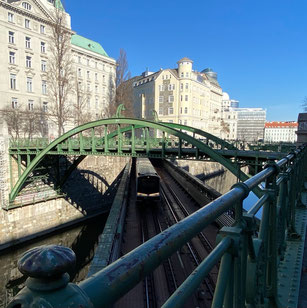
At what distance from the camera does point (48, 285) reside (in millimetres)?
691

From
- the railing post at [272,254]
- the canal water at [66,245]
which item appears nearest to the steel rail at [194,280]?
the railing post at [272,254]

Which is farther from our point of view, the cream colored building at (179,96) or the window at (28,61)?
the cream colored building at (179,96)

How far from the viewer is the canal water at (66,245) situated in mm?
15403

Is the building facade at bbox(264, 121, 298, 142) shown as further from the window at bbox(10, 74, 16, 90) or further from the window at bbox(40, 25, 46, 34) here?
the window at bbox(10, 74, 16, 90)

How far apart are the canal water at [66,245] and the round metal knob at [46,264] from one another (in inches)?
580

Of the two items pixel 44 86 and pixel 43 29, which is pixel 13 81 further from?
pixel 43 29

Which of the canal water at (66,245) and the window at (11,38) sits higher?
the window at (11,38)

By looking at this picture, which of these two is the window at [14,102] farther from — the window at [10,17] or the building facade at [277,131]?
the building facade at [277,131]

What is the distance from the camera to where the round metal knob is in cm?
68

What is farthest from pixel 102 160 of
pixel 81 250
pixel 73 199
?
pixel 81 250

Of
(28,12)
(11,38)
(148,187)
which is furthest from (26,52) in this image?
(148,187)

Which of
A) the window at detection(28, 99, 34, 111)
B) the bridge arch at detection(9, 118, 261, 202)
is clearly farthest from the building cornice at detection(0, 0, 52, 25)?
the bridge arch at detection(9, 118, 261, 202)

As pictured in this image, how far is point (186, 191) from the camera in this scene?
20.8 m

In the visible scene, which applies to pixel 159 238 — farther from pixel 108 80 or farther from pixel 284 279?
pixel 108 80
